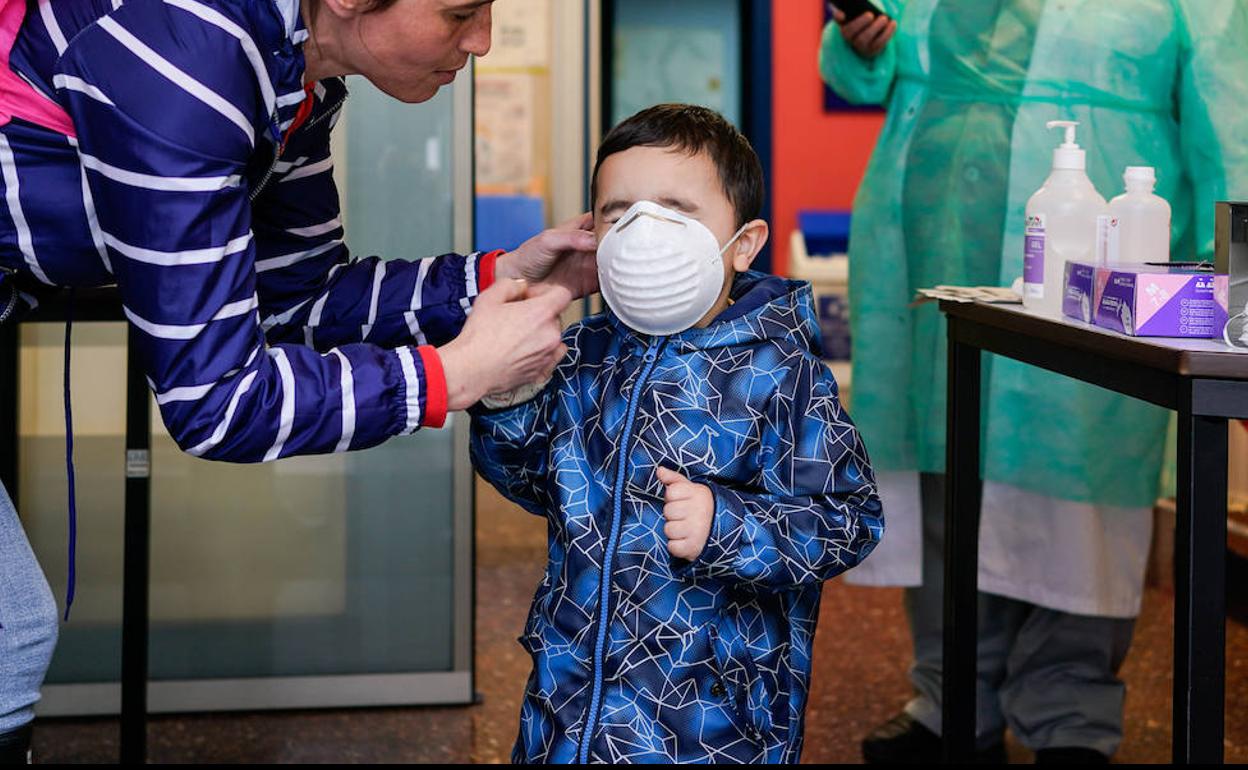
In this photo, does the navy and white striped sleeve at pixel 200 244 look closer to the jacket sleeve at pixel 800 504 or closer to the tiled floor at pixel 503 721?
the jacket sleeve at pixel 800 504

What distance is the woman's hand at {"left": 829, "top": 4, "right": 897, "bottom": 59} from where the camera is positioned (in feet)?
7.45

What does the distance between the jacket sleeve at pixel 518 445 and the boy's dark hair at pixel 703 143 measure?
229 mm

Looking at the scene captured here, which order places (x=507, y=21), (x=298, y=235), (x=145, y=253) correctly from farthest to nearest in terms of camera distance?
(x=507, y=21) < (x=298, y=235) < (x=145, y=253)

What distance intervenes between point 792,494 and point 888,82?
3.86ft

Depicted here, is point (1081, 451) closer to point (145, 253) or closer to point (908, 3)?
point (908, 3)

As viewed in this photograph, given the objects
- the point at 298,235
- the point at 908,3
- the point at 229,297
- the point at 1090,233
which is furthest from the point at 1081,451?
the point at 229,297

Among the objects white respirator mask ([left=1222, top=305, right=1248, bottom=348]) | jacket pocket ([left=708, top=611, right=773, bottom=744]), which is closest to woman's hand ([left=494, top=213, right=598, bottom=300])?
jacket pocket ([left=708, top=611, right=773, bottom=744])

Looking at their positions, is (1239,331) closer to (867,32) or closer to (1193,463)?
(1193,463)

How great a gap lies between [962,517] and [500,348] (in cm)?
76

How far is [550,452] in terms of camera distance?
4.64ft

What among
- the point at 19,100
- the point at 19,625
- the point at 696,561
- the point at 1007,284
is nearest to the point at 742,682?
the point at 696,561

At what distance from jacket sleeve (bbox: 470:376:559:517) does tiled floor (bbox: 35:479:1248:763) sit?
0.91 metres

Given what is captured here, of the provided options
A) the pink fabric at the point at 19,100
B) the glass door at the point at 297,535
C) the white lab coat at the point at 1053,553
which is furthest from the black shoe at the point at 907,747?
the pink fabric at the point at 19,100

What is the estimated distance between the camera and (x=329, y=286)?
1579 millimetres
